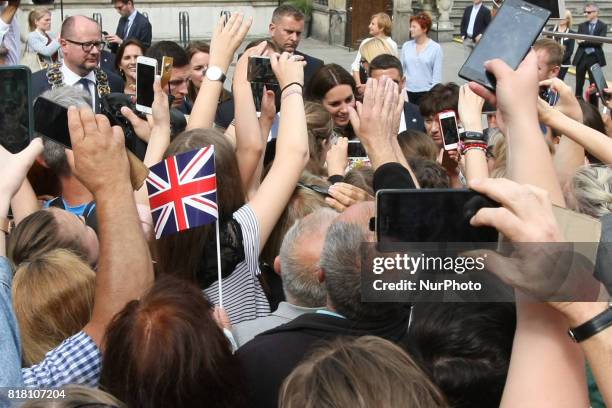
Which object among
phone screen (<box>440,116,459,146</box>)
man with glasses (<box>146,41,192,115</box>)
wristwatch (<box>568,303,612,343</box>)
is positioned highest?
wristwatch (<box>568,303,612,343</box>)

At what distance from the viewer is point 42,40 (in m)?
10.8

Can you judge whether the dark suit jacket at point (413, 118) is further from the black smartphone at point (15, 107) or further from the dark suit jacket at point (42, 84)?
the black smartphone at point (15, 107)

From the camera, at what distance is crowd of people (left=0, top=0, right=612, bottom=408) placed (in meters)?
1.94

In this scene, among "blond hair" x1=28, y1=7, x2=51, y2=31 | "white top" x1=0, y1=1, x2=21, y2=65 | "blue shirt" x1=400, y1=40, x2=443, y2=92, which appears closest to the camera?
"white top" x1=0, y1=1, x2=21, y2=65

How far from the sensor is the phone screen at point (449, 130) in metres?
5.11

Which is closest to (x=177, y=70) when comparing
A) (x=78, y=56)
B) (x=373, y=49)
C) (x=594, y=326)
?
(x=78, y=56)

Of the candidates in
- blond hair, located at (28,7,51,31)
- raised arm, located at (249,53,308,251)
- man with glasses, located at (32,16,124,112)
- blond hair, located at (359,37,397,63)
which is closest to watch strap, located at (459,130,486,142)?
raised arm, located at (249,53,308,251)

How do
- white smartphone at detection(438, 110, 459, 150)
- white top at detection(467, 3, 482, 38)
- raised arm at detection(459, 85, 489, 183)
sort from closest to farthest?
raised arm at detection(459, 85, 489, 183) → white smartphone at detection(438, 110, 459, 150) → white top at detection(467, 3, 482, 38)

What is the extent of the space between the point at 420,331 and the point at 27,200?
6.64ft

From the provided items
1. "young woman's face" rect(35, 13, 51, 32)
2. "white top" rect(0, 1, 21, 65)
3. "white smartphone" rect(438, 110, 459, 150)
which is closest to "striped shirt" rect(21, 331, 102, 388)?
"white smartphone" rect(438, 110, 459, 150)

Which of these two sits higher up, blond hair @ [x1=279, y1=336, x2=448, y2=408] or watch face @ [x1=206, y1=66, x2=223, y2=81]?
blond hair @ [x1=279, y1=336, x2=448, y2=408]

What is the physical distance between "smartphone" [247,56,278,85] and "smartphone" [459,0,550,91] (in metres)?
1.63

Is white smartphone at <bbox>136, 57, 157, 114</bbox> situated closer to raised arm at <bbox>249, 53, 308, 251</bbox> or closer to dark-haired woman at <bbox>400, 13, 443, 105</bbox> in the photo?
raised arm at <bbox>249, 53, 308, 251</bbox>

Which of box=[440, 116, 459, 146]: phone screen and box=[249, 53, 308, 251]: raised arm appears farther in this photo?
box=[440, 116, 459, 146]: phone screen
